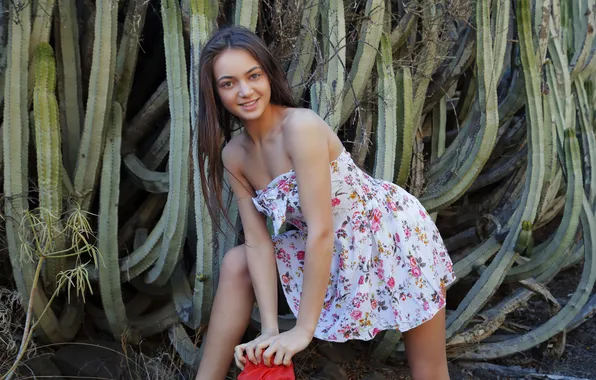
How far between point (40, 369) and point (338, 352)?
3.92 ft

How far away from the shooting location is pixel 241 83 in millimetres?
2010

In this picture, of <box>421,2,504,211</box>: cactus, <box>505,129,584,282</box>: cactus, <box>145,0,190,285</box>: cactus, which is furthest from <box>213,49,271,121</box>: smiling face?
<box>505,129,584,282</box>: cactus

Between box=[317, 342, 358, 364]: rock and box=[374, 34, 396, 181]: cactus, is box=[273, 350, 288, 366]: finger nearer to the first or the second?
box=[374, 34, 396, 181]: cactus

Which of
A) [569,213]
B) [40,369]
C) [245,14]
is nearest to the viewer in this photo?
[245,14]

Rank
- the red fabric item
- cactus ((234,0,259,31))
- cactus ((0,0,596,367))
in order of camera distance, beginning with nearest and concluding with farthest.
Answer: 1. the red fabric item
2. cactus ((234,0,259,31))
3. cactus ((0,0,596,367))

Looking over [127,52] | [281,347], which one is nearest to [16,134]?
[127,52]

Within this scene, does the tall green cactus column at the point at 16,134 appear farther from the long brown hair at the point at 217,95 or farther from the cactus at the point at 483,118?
the cactus at the point at 483,118

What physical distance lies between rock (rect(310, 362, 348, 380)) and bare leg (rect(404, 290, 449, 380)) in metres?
0.64

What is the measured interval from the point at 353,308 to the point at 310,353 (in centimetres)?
88

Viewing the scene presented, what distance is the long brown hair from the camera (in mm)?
2039

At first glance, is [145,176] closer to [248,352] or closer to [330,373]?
[330,373]

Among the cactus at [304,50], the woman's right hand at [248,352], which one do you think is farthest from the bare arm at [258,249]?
the cactus at [304,50]

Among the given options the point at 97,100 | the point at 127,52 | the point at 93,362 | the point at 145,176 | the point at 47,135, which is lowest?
the point at 93,362

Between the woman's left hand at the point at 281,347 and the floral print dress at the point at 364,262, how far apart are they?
0.30 meters
